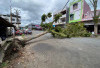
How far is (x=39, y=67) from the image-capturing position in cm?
219

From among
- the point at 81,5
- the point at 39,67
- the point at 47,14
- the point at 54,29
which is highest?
the point at 81,5

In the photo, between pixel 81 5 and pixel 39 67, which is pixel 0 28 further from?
A: pixel 81 5

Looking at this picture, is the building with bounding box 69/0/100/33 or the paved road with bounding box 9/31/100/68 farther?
the building with bounding box 69/0/100/33

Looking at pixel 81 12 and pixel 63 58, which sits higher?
pixel 81 12

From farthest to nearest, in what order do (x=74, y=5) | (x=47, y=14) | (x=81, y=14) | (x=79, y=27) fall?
1. (x=74, y=5)
2. (x=81, y=14)
3. (x=79, y=27)
4. (x=47, y=14)

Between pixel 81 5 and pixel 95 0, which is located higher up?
pixel 81 5

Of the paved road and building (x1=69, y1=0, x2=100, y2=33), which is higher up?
building (x1=69, y1=0, x2=100, y2=33)

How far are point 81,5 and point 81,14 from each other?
2325 mm

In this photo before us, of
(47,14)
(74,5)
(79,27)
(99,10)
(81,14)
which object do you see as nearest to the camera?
(47,14)

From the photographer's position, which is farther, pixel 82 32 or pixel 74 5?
pixel 74 5

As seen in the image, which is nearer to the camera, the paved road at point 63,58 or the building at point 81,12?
the paved road at point 63,58

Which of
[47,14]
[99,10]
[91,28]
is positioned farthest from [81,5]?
[47,14]

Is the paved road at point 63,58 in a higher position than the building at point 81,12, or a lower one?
lower

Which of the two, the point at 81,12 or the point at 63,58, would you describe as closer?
the point at 63,58
